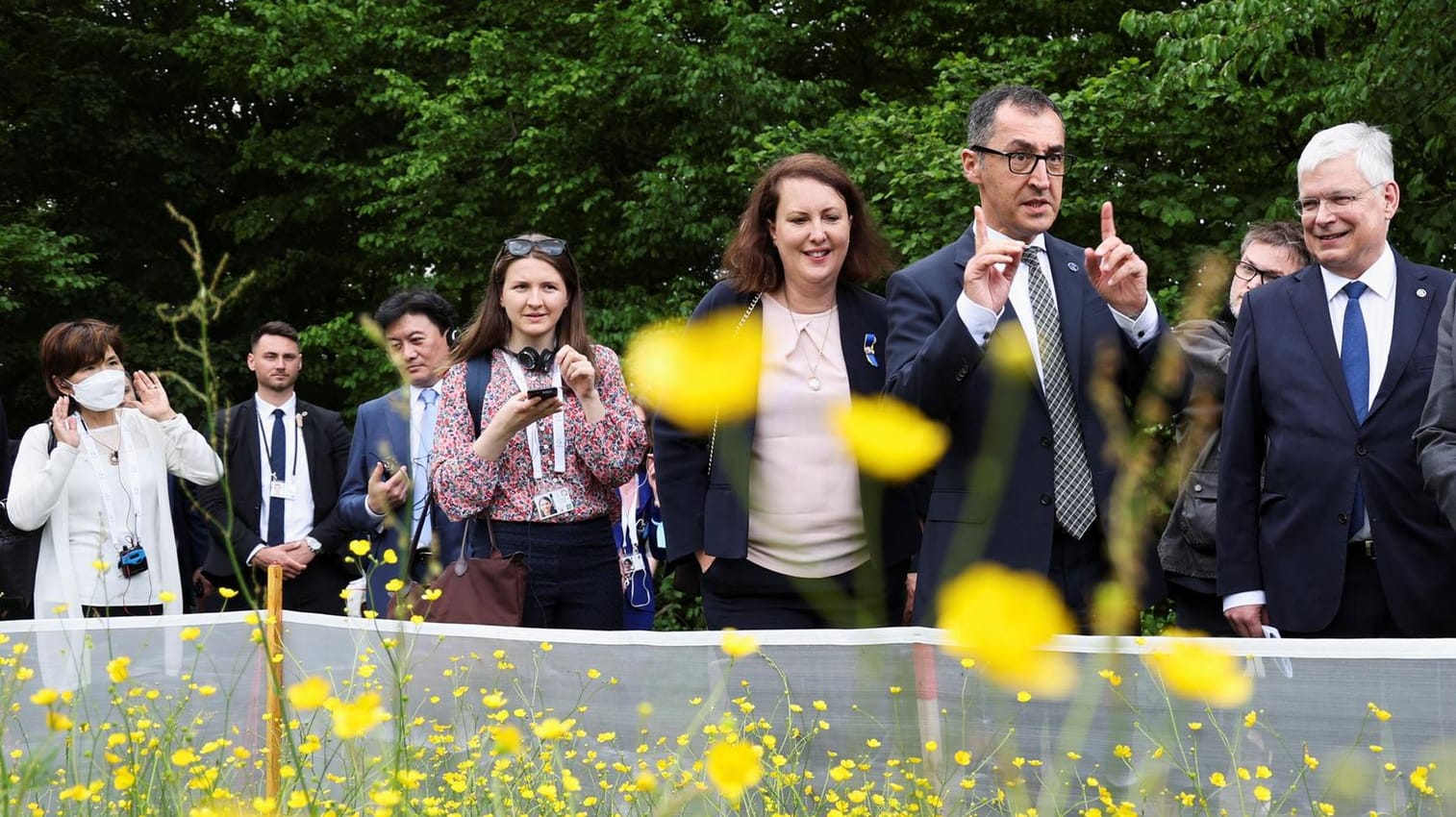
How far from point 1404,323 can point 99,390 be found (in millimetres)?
3743

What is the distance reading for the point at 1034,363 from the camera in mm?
2840

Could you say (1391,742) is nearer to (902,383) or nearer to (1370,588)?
(1370,588)

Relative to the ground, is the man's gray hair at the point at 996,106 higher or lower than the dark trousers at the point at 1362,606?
higher

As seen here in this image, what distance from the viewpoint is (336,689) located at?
323cm

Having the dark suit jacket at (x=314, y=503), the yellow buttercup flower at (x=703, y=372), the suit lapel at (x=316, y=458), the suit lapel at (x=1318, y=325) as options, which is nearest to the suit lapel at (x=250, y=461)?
the dark suit jacket at (x=314, y=503)

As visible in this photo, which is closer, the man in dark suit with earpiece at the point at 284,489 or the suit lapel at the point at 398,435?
A: the suit lapel at the point at 398,435

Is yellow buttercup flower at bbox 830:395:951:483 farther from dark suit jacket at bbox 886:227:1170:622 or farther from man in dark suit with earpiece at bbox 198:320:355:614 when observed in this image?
man in dark suit with earpiece at bbox 198:320:355:614

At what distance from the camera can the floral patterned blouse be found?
139 inches

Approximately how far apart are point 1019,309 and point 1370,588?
2.87ft

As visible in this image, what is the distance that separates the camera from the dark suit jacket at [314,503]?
5156mm

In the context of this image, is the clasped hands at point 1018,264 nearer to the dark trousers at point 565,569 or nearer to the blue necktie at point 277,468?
the dark trousers at point 565,569

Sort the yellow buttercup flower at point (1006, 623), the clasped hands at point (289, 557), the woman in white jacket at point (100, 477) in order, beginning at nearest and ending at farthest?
1. the yellow buttercup flower at point (1006, 623)
2. the woman in white jacket at point (100, 477)
3. the clasped hands at point (289, 557)

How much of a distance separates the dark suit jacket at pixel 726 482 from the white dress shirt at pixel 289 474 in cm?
241

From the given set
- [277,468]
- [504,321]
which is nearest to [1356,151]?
[504,321]
